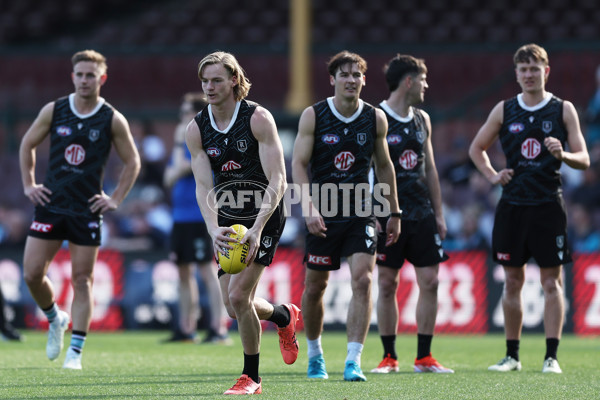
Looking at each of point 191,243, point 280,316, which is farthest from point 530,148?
point 191,243

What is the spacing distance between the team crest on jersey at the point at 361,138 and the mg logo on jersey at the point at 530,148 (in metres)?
1.49

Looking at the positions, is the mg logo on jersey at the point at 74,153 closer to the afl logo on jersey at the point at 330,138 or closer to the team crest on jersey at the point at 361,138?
the afl logo on jersey at the point at 330,138

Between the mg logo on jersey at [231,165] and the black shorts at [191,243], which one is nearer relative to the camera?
the mg logo on jersey at [231,165]

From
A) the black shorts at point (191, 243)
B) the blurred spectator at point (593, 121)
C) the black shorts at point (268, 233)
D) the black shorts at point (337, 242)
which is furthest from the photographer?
the blurred spectator at point (593, 121)

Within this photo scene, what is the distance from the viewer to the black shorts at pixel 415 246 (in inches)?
338

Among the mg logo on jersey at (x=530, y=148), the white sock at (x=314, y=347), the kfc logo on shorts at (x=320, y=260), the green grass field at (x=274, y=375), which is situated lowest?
the green grass field at (x=274, y=375)

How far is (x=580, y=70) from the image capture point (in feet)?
57.7

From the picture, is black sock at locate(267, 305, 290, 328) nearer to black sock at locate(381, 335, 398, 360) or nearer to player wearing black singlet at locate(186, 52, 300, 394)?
player wearing black singlet at locate(186, 52, 300, 394)

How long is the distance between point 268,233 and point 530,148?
8.75 feet

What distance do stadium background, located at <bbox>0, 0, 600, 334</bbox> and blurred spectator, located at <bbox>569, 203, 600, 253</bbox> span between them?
19mm

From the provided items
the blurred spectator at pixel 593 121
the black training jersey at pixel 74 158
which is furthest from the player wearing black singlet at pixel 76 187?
the blurred spectator at pixel 593 121

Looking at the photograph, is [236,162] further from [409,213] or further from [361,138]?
[409,213]

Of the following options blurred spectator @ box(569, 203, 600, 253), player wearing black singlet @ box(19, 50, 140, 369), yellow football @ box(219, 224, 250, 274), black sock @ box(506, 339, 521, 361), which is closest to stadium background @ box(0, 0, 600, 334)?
blurred spectator @ box(569, 203, 600, 253)

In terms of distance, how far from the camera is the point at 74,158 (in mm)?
8500
